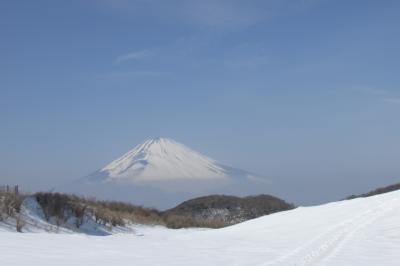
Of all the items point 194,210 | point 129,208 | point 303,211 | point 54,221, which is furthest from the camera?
point 194,210

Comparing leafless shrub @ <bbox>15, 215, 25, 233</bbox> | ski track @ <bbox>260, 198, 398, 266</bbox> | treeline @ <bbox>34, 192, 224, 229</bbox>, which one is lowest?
ski track @ <bbox>260, 198, 398, 266</bbox>

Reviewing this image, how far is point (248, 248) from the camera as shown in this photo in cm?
1429

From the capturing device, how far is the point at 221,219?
42219mm

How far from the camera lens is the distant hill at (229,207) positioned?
42.8 m

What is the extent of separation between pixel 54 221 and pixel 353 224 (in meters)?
11.0

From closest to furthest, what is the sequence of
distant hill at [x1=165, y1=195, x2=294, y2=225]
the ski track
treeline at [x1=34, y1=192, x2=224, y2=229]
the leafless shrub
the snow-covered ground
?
the snow-covered ground < the ski track < the leafless shrub < treeline at [x1=34, y1=192, x2=224, y2=229] < distant hill at [x1=165, y1=195, x2=294, y2=225]

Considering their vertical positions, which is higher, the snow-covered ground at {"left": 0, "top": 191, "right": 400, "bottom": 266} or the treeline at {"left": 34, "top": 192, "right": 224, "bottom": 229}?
the treeline at {"left": 34, "top": 192, "right": 224, "bottom": 229}

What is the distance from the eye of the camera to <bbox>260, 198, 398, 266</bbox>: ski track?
11648mm

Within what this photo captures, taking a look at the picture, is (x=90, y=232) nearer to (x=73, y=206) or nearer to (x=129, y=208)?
(x=73, y=206)

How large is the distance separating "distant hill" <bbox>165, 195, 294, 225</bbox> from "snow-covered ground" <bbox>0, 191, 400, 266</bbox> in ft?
71.0

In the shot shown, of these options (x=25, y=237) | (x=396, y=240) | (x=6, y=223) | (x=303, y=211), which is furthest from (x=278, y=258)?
(x=303, y=211)

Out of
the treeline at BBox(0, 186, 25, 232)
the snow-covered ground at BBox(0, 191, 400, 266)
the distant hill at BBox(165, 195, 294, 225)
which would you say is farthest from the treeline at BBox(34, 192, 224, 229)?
the distant hill at BBox(165, 195, 294, 225)

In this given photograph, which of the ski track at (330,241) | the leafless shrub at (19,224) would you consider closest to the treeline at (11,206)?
the leafless shrub at (19,224)

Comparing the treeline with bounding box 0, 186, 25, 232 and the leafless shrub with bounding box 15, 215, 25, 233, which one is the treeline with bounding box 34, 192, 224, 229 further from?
the leafless shrub with bounding box 15, 215, 25, 233
